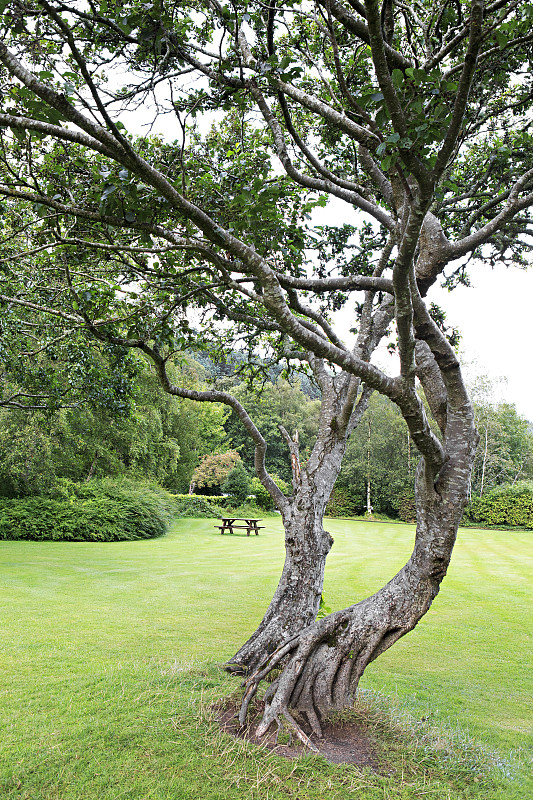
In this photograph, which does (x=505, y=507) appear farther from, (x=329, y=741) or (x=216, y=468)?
(x=329, y=741)

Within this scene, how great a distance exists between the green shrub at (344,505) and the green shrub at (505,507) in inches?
349

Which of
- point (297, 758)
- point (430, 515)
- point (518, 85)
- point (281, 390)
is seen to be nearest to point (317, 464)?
point (430, 515)

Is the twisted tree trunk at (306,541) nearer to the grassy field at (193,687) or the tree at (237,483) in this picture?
the grassy field at (193,687)

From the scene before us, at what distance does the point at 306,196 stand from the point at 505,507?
1263 inches

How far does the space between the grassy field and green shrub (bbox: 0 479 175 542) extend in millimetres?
5069

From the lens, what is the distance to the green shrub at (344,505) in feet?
131

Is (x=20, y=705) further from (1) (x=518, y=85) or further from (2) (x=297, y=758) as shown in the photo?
(1) (x=518, y=85)

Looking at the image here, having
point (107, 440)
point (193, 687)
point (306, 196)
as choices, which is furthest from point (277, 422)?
point (193, 687)

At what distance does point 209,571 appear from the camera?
14602mm

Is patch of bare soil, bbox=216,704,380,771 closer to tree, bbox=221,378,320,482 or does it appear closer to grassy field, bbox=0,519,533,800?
grassy field, bbox=0,519,533,800

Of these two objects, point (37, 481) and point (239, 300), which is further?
point (37, 481)

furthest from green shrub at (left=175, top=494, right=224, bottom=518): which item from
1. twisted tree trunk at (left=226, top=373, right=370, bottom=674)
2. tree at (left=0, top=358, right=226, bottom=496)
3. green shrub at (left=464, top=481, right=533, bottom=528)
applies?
twisted tree trunk at (left=226, top=373, right=370, bottom=674)

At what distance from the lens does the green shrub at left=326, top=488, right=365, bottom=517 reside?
131ft

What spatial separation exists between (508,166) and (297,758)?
6127mm
